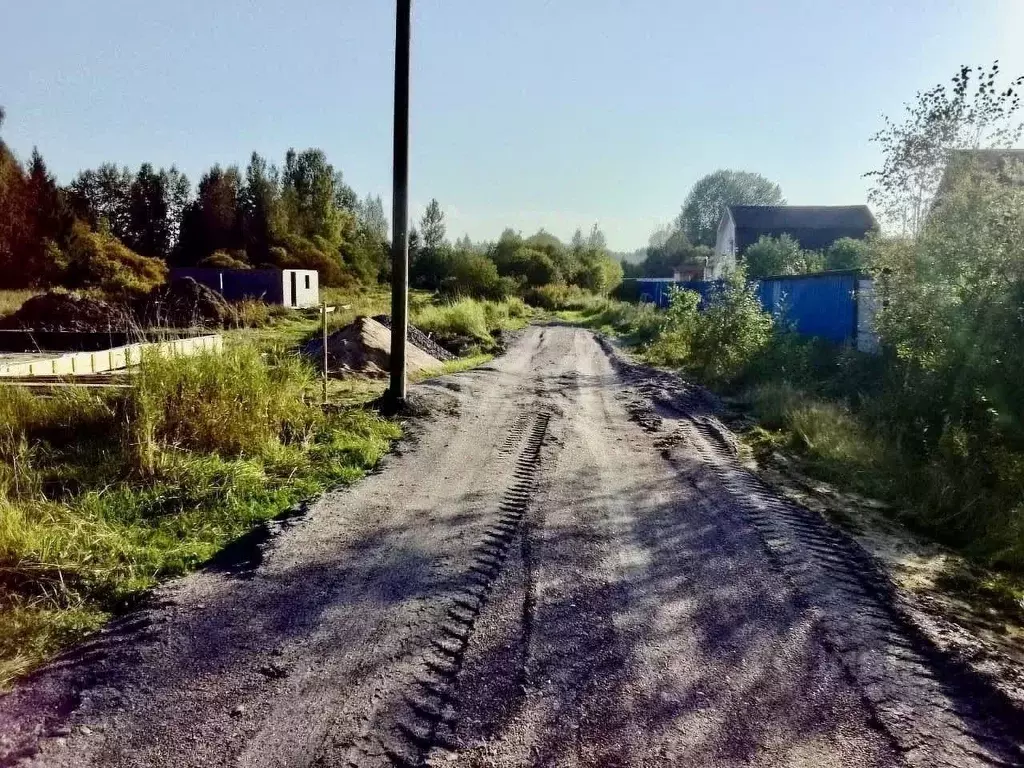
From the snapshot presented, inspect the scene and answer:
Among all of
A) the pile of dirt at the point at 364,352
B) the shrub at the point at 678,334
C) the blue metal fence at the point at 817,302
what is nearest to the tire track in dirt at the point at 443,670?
the pile of dirt at the point at 364,352

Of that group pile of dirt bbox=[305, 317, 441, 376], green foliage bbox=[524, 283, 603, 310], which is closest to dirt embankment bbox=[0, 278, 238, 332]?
pile of dirt bbox=[305, 317, 441, 376]

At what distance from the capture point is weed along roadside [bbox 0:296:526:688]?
4375mm

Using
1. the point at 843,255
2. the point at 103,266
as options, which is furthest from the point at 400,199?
the point at 103,266

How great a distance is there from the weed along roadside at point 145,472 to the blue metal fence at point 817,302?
39.4ft

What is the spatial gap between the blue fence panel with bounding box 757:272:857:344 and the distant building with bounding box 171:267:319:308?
2386cm

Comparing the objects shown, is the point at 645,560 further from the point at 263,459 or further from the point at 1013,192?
the point at 1013,192

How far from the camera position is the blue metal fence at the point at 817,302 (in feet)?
55.7

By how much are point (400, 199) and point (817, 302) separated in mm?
12506

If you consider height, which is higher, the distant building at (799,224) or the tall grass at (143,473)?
the distant building at (799,224)

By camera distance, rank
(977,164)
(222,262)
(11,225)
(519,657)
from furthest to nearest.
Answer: (222,262), (11,225), (977,164), (519,657)

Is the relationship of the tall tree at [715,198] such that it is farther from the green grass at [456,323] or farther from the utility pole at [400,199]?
the utility pole at [400,199]

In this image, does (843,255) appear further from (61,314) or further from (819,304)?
(61,314)

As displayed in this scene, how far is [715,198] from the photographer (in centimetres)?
9475

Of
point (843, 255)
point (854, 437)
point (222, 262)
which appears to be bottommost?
point (854, 437)
